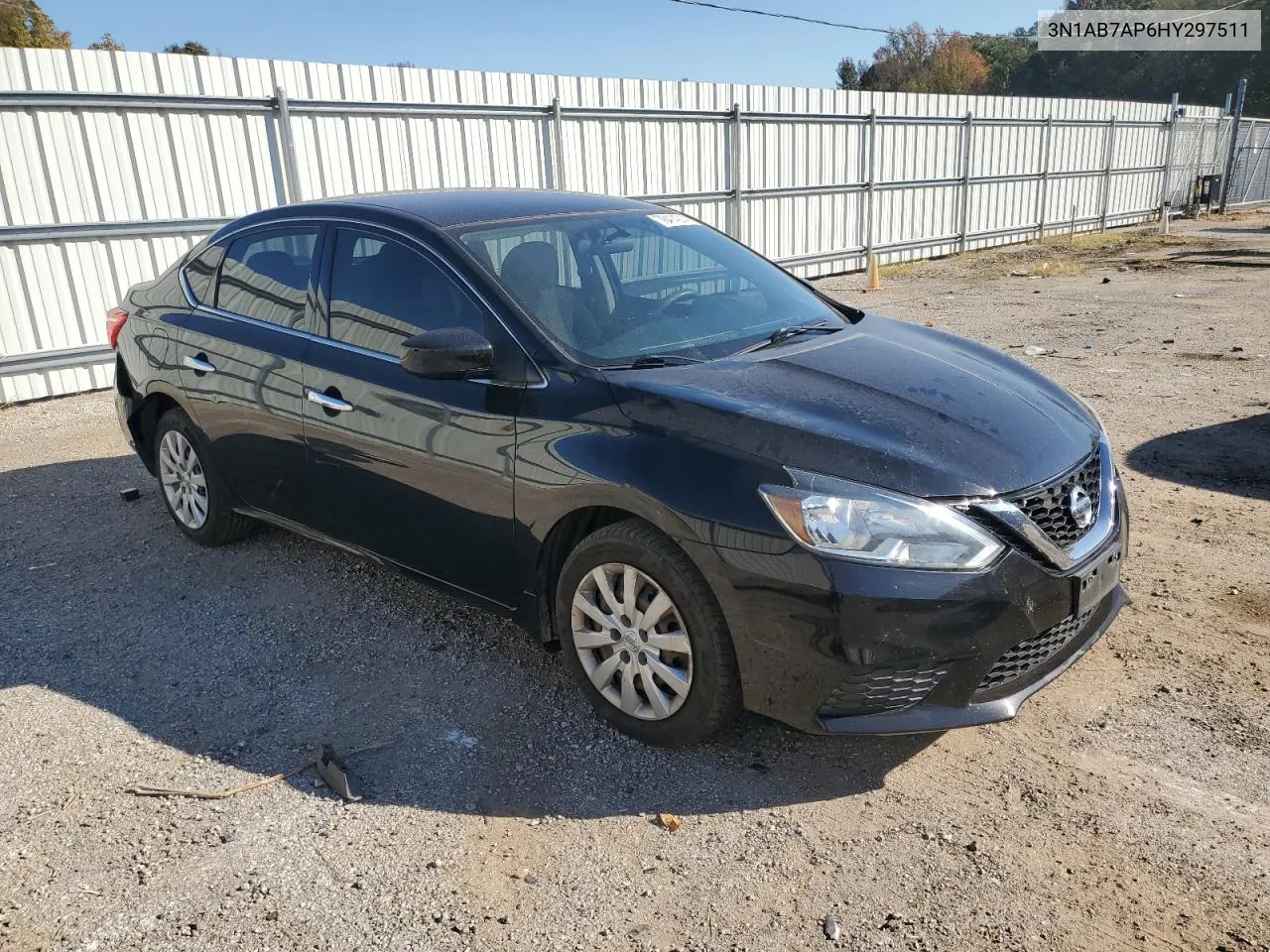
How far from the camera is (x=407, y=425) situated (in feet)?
11.9

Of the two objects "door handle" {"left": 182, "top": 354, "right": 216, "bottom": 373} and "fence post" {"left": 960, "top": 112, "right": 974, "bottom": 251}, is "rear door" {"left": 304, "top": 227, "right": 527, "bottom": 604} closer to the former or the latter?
"door handle" {"left": 182, "top": 354, "right": 216, "bottom": 373}

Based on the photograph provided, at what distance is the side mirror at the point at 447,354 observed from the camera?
3.27 meters

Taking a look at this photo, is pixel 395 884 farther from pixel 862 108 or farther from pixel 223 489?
pixel 862 108

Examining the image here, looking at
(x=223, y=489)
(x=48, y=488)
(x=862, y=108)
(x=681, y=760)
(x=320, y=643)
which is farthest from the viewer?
(x=862, y=108)

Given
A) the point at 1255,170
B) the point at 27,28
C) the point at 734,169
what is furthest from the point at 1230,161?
the point at 27,28

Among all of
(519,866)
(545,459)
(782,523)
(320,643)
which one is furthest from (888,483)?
(320,643)

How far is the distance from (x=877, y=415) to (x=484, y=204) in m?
1.98

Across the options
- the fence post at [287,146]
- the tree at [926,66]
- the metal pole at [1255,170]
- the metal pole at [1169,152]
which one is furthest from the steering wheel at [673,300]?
the tree at [926,66]

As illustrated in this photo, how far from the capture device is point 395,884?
263 cm

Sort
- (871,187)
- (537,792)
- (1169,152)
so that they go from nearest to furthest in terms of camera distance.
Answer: (537,792)
(871,187)
(1169,152)

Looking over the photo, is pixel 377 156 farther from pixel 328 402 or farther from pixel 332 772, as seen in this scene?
pixel 332 772

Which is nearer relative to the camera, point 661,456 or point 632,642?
point 661,456

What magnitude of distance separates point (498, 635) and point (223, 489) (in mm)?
1697

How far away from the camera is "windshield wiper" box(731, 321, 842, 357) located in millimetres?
3615
